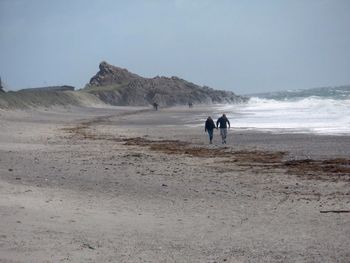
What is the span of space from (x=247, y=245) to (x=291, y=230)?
126cm

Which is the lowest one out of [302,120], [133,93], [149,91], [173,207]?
[173,207]

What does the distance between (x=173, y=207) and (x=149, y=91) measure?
106 meters

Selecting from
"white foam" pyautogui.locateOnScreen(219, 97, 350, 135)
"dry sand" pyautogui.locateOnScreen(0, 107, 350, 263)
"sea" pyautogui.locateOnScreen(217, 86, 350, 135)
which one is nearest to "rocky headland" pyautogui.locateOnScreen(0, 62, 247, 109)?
"sea" pyautogui.locateOnScreen(217, 86, 350, 135)

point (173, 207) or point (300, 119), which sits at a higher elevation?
point (300, 119)

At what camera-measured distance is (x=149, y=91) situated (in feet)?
381

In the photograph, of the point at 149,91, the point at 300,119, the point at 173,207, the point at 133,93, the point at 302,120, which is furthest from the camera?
the point at 149,91

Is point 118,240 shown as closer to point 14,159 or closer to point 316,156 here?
point 14,159

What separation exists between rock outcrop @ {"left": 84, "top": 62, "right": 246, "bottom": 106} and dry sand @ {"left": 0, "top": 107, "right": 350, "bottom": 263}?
90.3 meters

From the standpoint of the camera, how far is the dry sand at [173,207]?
7922mm

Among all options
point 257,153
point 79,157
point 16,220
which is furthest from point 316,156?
point 16,220

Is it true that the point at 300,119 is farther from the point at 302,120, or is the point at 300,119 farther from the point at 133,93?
the point at 133,93

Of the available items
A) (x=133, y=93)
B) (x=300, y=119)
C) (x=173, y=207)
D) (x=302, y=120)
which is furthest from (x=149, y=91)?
(x=173, y=207)

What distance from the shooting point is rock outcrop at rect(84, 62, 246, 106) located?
361 ft

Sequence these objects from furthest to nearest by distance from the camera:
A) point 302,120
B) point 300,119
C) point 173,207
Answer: point 300,119 < point 302,120 < point 173,207
